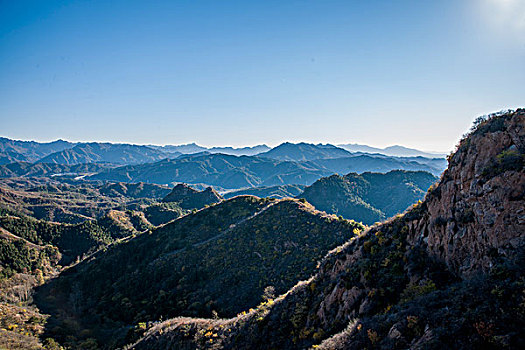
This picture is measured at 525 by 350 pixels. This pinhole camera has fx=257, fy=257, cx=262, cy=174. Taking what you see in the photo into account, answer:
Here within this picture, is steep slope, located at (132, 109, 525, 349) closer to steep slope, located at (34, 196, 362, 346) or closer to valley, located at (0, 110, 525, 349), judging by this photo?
valley, located at (0, 110, 525, 349)

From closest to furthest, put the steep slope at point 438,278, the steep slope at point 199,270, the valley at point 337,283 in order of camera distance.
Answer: the steep slope at point 438,278
the valley at point 337,283
the steep slope at point 199,270

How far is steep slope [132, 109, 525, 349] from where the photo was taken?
32.9ft

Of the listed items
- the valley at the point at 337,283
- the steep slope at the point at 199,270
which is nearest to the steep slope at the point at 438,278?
the valley at the point at 337,283

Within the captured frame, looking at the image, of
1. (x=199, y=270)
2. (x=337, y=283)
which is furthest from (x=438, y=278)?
(x=199, y=270)

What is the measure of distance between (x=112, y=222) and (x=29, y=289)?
262 ft

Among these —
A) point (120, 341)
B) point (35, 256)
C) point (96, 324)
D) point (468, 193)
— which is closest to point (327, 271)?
point (468, 193)

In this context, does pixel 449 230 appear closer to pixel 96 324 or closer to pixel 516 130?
pixel 516 130

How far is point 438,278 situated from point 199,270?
168 feet

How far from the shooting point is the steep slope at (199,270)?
153 feet

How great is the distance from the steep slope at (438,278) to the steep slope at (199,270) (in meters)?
20.9

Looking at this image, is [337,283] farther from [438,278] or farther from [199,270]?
[199,270]

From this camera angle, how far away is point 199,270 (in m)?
Answer: 57.2

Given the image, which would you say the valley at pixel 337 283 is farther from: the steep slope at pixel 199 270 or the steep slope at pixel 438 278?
the steep slope at pixel 199 270

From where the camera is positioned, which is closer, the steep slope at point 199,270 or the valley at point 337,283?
the valley at point 337,283
